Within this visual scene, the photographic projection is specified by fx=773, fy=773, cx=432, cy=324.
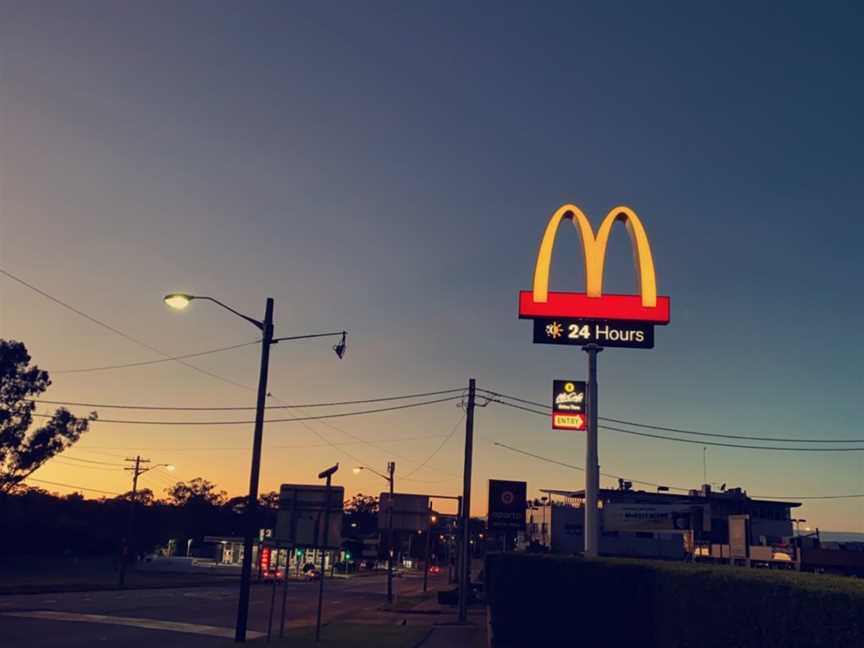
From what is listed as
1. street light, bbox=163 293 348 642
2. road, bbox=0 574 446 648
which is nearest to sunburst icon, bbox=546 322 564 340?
street light, bbox=163 293 348 642

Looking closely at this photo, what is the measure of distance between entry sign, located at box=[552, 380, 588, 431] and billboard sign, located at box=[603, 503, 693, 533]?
7.88m

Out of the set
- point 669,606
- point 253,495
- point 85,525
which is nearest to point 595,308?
point 253,495

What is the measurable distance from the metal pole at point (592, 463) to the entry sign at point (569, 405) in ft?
2.85

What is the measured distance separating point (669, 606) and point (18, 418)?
69.2 m

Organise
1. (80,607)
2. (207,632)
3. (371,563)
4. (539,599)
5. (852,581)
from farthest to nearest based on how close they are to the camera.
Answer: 1. (371,563)
2. (80,607)
3. (207,632)
4. (539,599)
5. (852,581)

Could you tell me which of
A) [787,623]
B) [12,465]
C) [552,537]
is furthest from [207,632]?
[552,537]

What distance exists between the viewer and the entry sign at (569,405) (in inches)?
Answer: 1102

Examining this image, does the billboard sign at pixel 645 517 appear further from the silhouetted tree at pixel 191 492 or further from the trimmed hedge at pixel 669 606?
the silhouetted tree at pixel 191 492

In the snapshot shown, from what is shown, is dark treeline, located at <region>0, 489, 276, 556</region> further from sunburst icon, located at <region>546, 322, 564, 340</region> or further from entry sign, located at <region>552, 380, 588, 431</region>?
sunburst icon, located at <region>546, 322, 564, 340</region>

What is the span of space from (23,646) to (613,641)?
16.5 m

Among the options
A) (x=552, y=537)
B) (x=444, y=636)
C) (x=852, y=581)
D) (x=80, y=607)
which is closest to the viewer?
(x=852, y=581)

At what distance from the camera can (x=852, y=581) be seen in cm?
966

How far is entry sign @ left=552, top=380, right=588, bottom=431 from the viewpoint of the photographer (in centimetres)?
2798

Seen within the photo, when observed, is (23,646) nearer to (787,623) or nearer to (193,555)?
(787,623)
